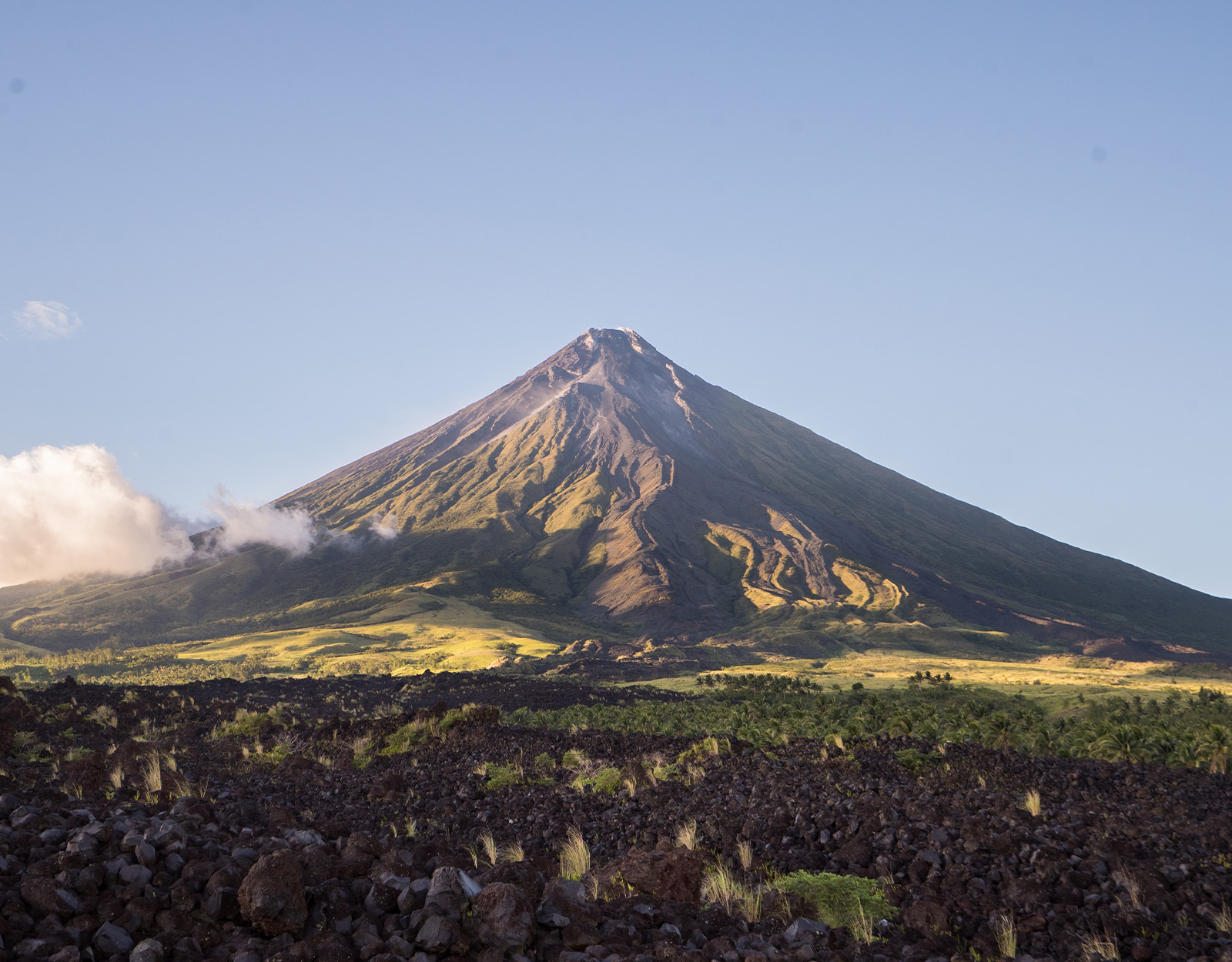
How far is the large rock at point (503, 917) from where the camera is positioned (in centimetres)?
467

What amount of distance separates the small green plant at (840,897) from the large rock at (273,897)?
393cm

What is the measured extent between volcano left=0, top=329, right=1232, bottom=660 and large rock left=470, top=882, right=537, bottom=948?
75.1m

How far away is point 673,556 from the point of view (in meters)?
126

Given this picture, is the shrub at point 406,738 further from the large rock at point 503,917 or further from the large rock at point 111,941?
the large rock at point 111,941

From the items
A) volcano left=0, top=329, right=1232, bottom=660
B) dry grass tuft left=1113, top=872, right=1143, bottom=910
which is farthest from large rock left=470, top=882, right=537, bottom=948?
volcano left=0, top=329, right=1232, bottom=660

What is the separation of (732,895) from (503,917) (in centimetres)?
249

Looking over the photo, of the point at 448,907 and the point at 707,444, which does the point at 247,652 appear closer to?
the point at 448,907

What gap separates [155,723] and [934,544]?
151173 millimetres

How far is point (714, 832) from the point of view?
8.62 metres

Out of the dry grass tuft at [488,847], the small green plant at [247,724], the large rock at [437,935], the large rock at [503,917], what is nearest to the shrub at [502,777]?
the dry grass tuft at [488,847]

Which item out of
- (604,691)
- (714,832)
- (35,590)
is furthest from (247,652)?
(35,590)

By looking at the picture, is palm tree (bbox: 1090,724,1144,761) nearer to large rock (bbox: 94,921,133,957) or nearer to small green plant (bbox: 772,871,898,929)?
small green plant (bbox: 772,871,898,929)

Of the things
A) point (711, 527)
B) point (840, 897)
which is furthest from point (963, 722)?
point (711, 527)

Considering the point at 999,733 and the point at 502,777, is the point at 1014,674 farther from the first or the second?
the point at 502,777
